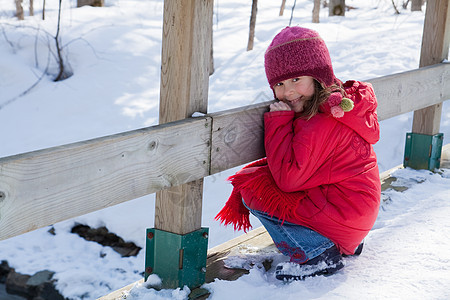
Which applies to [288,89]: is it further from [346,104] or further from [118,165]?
[118,165]

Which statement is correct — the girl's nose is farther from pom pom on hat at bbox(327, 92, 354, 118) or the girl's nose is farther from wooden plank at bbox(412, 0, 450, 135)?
wooden plank at bbox(412, 0, 450, 135)

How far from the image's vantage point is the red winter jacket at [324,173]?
227 centimetres

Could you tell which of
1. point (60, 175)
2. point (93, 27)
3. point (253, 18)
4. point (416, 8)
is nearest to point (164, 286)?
point (60, 175)

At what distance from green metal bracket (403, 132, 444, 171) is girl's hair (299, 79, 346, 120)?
6.66ft

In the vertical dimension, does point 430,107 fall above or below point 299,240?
above

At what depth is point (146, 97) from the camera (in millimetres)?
8047

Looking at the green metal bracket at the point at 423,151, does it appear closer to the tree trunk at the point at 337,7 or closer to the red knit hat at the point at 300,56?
the red knit hat at the point at 300,56

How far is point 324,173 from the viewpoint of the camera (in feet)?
7.57

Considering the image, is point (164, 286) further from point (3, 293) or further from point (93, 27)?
point (93, 27)

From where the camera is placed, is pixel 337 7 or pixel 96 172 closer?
pixel 96 172

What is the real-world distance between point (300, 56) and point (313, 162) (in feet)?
1.41

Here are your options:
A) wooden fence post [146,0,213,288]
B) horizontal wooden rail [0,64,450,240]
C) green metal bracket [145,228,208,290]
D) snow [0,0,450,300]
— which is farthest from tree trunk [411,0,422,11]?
green metal bracket [145,228,208,290]

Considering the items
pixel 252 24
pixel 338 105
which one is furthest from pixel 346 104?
pixel 252 24

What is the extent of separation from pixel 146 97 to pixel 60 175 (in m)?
6.46
